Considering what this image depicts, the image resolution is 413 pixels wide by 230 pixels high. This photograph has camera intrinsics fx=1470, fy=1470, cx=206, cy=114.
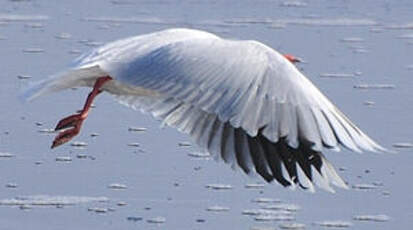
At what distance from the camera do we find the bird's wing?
497 cm

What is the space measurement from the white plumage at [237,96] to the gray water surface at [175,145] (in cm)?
73

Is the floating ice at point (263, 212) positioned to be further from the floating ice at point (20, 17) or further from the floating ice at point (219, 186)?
the floating ice at point (20, 17)

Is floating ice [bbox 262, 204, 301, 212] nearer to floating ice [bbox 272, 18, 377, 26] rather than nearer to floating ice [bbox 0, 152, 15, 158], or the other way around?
floating ice [bbox 0, 152, 15, 158]

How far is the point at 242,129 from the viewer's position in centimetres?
540

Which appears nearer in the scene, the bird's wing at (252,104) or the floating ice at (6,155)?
the bird's wing at (252,104)

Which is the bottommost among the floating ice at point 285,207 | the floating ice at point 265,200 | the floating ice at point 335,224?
the floating ice at point 265,200

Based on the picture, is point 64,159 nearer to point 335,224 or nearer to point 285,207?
point 285,207

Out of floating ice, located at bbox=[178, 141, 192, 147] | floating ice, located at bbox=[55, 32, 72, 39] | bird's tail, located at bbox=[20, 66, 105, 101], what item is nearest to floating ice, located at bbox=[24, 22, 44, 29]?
floating ice, located at bbox=[55, 32, 72, 39]

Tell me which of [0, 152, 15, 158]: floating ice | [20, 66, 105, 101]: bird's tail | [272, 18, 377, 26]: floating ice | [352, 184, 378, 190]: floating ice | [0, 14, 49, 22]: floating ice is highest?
[20, 66, 105, 101]: bird's tail

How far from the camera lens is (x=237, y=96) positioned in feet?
16.7

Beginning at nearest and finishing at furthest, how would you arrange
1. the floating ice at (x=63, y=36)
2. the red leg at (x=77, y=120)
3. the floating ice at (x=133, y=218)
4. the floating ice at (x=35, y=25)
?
1. the red leg at (x=77, y=120)
2. the floating ice at (x=133, y=218)
3. the floating ice at (x=63, y=36)
4. the floating ice at (x=35, y=25)

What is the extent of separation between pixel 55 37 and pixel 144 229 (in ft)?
13.0

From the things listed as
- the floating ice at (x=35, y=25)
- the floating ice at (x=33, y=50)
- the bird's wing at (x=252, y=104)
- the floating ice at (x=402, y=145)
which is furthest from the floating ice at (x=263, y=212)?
the floating ice at (x=35, y=25)

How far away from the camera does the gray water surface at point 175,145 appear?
633 centimetres
